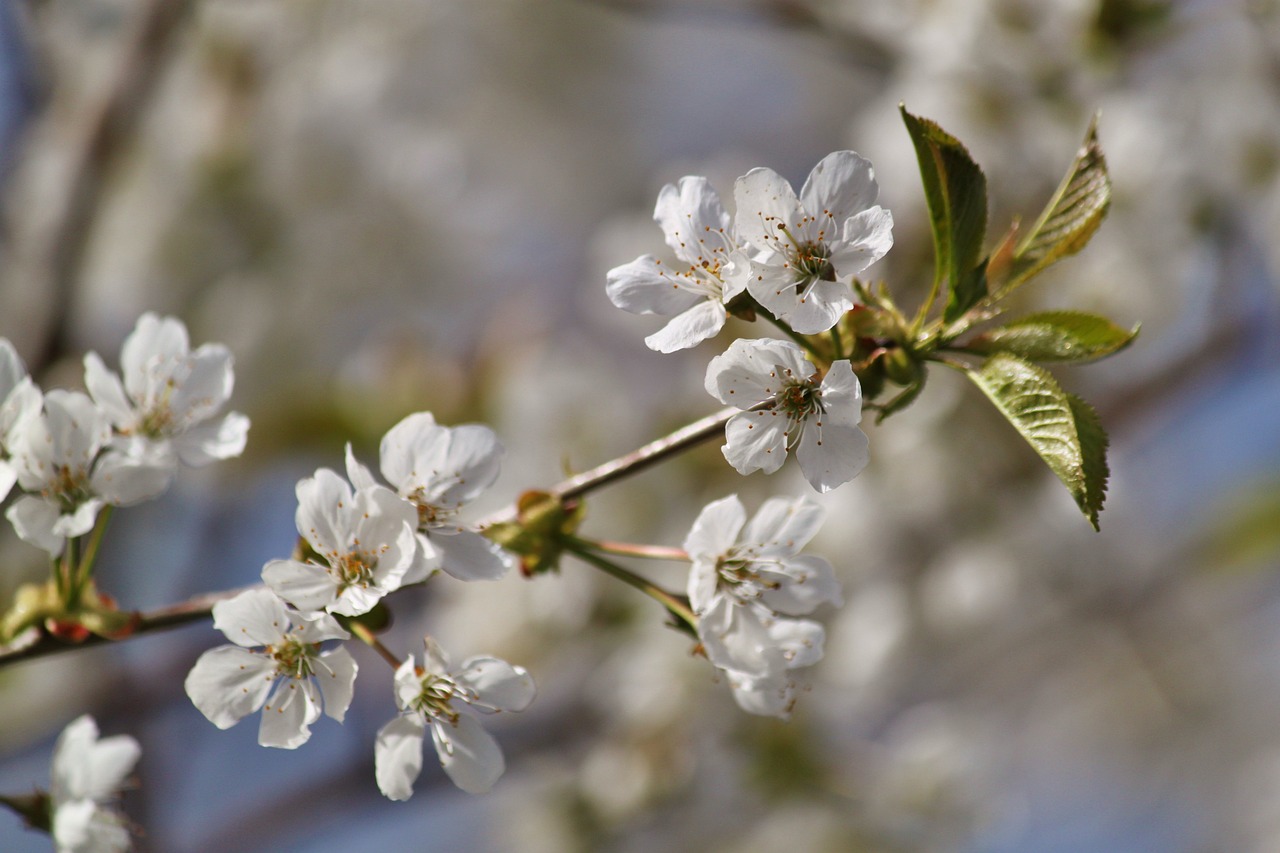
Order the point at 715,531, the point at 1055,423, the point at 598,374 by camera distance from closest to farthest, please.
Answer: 1. the point at 1055,423
2. the point at 715,531
3. the point at 598,374

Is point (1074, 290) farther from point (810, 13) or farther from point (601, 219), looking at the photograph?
point (601, 219)

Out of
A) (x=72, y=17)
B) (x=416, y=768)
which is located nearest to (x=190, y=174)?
(x=72, y=17)

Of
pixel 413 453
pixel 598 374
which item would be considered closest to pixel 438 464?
pixel 413 453

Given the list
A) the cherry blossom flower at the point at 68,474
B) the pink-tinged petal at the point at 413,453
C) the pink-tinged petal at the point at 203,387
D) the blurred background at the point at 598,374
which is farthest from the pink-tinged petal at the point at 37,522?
the blurred background at the point at 598,374

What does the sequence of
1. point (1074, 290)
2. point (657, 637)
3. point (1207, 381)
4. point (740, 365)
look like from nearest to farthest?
point (740, 365)
point (1074, 290)
point (1207, 381)
point (657, 637)

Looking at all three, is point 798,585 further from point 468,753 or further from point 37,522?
point 37,522

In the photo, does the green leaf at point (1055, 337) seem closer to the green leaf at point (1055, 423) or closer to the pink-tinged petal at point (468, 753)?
the green leaf at point (1055, 423)
